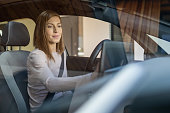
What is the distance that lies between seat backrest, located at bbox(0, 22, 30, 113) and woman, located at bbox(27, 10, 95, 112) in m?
0.05

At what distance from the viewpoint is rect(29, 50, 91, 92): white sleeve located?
103 centimetres

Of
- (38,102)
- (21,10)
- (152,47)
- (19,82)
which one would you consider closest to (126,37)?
(152,47)

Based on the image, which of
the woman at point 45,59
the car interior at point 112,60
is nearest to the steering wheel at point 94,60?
the car interior at point 112,60

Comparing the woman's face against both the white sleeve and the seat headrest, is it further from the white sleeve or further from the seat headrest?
the seat headrest

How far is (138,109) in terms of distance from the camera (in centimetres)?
87

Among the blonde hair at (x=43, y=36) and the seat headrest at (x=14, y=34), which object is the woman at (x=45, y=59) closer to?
the blonde hair at (x=43, y=36)

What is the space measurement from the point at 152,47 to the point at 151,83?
0.58 ft

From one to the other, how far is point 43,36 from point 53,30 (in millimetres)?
63

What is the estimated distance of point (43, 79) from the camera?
115cm

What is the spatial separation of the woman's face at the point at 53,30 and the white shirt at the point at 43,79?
0.07 m

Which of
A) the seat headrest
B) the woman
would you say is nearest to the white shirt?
the woman

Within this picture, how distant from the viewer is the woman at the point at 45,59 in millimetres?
1150

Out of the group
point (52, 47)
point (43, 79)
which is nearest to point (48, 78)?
point (43, 79)

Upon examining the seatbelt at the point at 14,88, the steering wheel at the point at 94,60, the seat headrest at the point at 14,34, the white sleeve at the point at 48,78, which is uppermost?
the seat headrest at the point at 14,34
